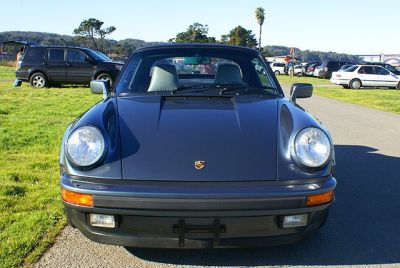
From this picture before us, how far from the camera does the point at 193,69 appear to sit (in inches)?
196

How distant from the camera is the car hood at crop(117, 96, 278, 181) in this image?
9.36ft

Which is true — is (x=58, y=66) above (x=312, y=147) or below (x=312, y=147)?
above

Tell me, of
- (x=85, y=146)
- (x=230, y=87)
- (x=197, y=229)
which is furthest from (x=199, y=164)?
(x=230, y=87)

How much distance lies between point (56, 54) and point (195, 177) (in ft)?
54.3

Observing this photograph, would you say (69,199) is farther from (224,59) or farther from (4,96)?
(4,96)

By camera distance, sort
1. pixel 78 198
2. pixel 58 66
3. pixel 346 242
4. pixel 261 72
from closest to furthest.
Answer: pixel 78 198
pixel 346 242
pixel 261 72
pixel 58 66

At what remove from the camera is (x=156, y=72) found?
425 cm

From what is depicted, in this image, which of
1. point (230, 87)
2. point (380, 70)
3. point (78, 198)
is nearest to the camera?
point (78, 198)

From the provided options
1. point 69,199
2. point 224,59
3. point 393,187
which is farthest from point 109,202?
point 393,187

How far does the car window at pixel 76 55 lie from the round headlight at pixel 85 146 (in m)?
15.6

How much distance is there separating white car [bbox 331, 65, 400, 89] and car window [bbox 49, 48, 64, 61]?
1482cm

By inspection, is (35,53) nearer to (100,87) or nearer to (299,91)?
(100,87)

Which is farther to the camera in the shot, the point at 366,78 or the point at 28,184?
the point at 366,78

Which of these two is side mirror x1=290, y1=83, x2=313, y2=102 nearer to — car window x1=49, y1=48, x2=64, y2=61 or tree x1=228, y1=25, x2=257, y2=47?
car window x1=49, y1=48, x2=64, y2=61
